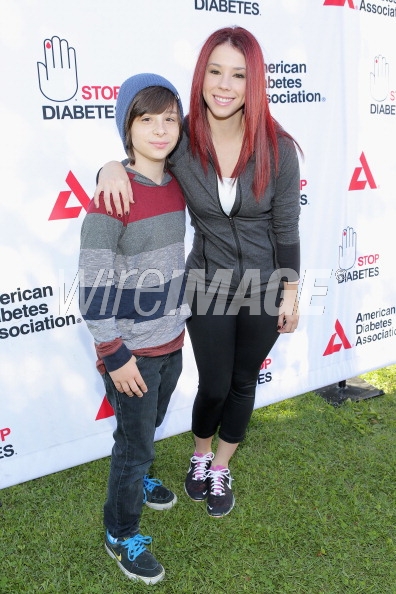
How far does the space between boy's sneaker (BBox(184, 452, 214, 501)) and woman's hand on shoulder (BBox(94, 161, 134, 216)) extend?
4.86 ft

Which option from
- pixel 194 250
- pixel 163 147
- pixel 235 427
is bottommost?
pixel 235 427

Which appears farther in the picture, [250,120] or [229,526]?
[229,526]

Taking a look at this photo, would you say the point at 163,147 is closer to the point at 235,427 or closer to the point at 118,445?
the point at 118,445

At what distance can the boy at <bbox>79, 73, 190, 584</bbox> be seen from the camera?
1.88 metres

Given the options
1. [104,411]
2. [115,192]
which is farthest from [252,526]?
[115,192]

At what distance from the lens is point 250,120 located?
6.88ft

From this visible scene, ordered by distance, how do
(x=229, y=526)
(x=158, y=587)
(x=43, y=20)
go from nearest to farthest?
1. (x=158, y=587)
2. (x=43, y=20)
3. (x=229, y=526)

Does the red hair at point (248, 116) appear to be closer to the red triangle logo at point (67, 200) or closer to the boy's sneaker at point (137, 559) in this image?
the red triangle logo at point (67, 200)

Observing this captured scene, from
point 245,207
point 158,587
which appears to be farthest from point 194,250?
point 158,587

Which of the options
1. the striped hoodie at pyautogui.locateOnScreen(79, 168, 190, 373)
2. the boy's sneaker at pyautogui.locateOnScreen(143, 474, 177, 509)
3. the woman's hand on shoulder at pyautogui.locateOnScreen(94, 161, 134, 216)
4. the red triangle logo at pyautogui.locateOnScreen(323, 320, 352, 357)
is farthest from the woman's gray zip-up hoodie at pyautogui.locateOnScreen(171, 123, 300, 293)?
the red triangle logo at pyautogui.locateOnScreen(323, 320, 352, 357)

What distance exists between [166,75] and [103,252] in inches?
54.4

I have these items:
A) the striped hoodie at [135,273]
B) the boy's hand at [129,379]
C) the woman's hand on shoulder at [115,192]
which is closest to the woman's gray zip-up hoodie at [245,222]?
the striped hoodie at [135,273]

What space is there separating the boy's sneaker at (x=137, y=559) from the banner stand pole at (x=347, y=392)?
1.80 meters

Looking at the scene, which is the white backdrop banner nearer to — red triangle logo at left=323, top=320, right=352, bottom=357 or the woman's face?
red triangle logo at left=323, top=320, right=352, bottom=357
